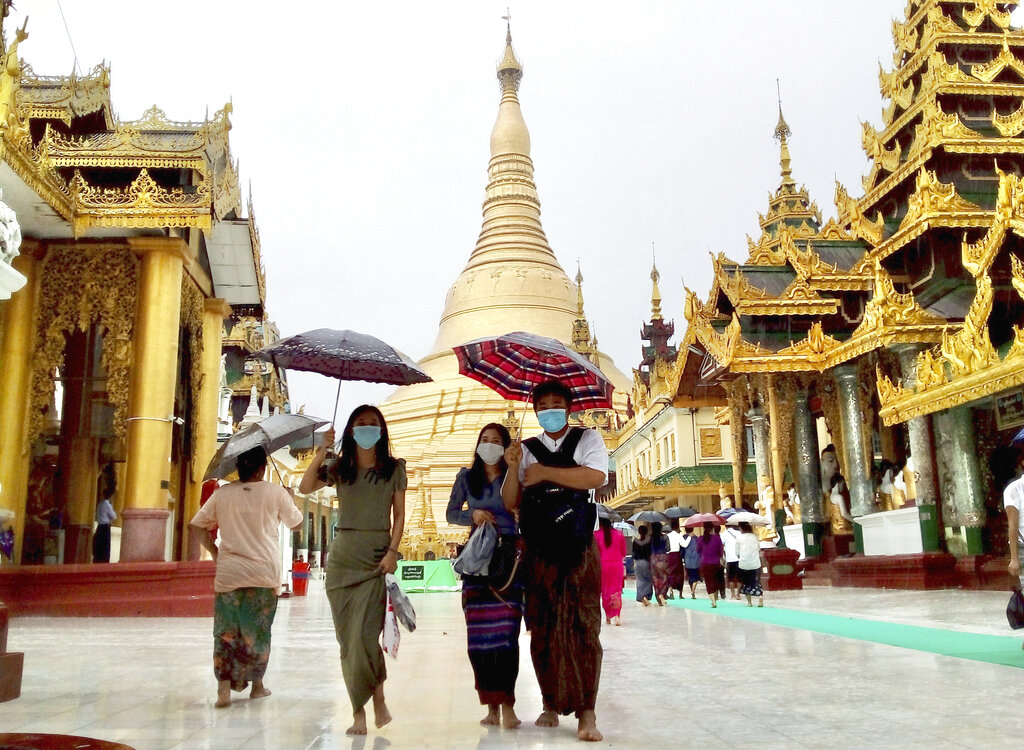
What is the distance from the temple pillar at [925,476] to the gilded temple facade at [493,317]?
70.5 feet

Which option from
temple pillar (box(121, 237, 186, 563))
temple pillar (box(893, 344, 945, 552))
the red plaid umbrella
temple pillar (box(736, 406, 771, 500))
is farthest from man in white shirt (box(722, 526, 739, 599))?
the red plaid umbrella

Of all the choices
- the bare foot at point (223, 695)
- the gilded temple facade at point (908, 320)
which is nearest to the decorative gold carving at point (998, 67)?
the gilded temple facade at point (908, 320)

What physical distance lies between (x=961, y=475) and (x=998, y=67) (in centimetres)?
866

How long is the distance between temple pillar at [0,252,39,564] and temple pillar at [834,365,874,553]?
12.8 m

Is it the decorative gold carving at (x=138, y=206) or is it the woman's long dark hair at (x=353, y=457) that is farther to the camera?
the decorative gold carving at (x=138, y=206)

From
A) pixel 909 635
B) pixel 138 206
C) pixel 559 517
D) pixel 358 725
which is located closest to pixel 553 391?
pixel 559 517

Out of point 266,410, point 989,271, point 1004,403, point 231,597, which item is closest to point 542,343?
point 231,597

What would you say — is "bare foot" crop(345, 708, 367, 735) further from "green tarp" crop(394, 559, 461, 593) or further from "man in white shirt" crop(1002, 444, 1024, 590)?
"green tarp" crop(394, 559, 461, 593)

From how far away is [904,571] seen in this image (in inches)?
534

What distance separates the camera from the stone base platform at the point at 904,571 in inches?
515

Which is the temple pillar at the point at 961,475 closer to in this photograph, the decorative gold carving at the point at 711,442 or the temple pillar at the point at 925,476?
the temple pillar at the point at 925,476

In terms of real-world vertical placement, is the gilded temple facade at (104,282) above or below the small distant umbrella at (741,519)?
above

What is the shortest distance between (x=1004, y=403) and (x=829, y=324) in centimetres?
507

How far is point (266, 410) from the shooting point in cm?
3088
